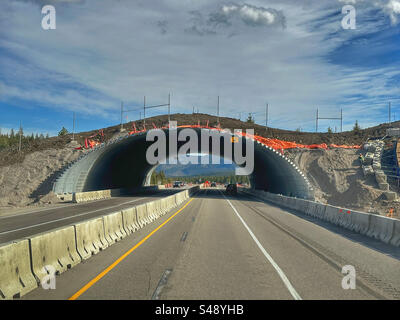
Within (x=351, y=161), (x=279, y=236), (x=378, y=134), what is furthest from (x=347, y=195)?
(x=279, y=236)

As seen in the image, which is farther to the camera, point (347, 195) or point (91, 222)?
point (347, 195)

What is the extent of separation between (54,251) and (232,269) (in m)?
4.05

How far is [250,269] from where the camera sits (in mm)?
8188

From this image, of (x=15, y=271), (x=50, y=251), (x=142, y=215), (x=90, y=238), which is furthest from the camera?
(x=142, y=215)

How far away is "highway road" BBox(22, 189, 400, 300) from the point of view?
6.41 meters

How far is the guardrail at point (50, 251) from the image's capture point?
20.1ft

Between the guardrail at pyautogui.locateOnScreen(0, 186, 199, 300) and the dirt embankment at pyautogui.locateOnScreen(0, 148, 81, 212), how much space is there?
32.7m

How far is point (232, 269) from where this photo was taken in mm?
8203

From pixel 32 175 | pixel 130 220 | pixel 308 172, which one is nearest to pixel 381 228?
pixel 130 220

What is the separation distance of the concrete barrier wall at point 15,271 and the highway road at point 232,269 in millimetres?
230

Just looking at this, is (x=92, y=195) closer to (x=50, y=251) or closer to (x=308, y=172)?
(x=308, y=172)

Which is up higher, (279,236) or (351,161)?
(351,161)
